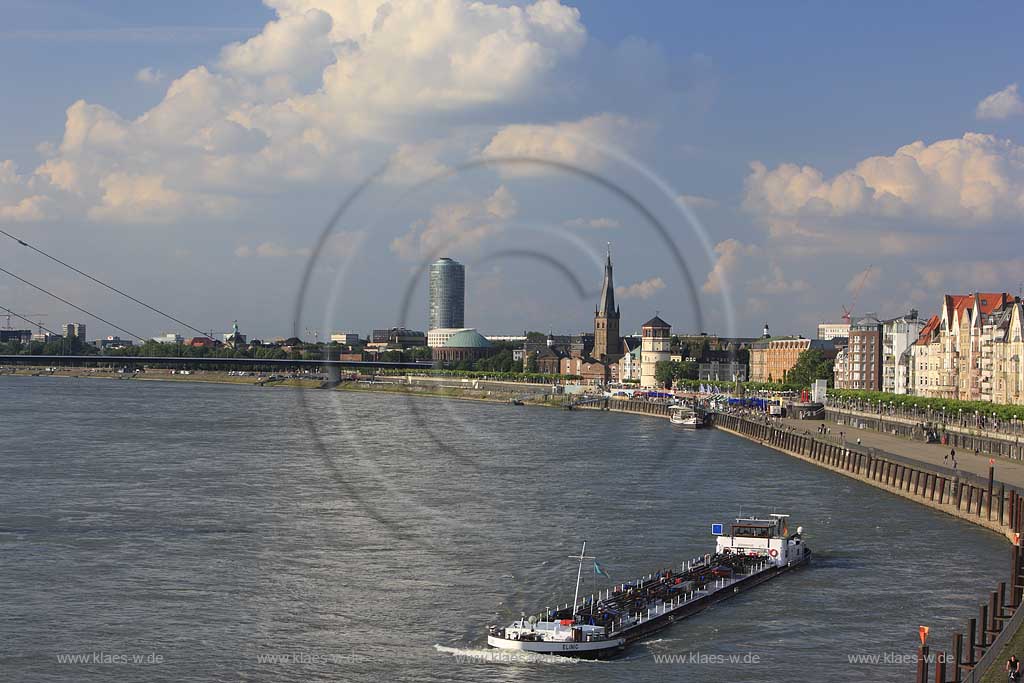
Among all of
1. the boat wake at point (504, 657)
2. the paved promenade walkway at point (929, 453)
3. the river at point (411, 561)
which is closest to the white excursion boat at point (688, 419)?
the paved promenade walkway at point (929, 453)

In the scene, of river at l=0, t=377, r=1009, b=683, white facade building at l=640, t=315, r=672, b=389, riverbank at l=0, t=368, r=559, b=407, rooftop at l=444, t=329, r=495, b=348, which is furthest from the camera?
rooftop at l=444, t=329, r=495, b=348

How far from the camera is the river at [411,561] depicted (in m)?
24.4

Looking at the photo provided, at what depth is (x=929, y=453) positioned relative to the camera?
6166 cm

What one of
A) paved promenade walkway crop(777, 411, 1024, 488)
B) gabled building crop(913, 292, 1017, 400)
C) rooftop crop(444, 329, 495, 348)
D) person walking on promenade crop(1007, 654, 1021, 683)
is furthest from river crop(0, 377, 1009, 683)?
rooftop crop(444, 329, 495, 348)

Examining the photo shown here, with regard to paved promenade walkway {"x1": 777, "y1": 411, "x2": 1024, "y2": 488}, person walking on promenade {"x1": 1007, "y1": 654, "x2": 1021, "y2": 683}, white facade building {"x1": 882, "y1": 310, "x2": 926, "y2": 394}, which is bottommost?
person walking on promenade {"x1": 1007, "y1": 654, "x2": 1021, "y2": 683}

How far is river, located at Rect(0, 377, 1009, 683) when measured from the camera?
24.4 meters

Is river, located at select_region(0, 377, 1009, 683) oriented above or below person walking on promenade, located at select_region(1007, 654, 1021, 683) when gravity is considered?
below

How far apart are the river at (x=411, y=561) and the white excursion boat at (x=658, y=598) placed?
16.8 inches

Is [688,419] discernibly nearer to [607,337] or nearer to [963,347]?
[963,347]

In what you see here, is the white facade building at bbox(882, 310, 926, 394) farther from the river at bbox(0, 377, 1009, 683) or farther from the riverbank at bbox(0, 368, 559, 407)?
the river at bbox(0, 377, 1009, 683)

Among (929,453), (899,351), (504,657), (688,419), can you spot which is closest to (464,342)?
(899,351)

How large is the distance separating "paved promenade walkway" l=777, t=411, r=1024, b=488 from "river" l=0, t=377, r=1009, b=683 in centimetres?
461

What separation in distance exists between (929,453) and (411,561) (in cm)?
3727

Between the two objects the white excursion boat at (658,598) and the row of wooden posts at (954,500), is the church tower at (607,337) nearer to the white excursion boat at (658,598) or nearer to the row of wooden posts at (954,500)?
the row of wooden posts at (954,500)
